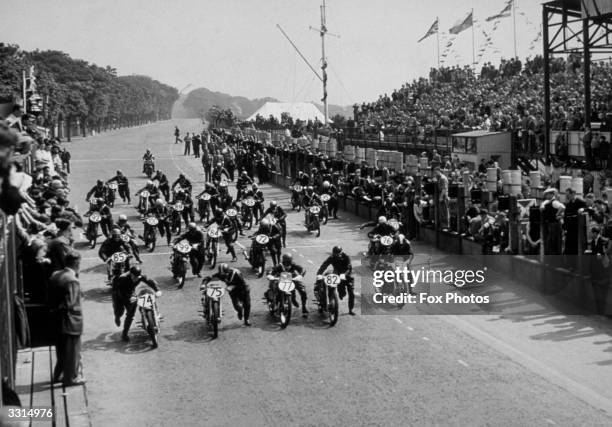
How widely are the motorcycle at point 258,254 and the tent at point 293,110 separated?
68.8 metres

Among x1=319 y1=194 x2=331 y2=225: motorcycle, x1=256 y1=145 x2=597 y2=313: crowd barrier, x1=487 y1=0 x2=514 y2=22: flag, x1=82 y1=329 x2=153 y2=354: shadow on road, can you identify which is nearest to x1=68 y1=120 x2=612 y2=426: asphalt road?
x1=82 y1=329 x2=153 y2=354: shadow on road

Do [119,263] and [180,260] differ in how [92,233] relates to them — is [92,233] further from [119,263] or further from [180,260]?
[119,263]

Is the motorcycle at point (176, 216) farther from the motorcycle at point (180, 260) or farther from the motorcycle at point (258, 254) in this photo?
the motorcycle at point (180, 260)

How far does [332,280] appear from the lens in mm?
17922

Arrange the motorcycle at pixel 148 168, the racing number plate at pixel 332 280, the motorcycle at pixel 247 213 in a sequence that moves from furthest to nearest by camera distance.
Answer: the motorcycle at pixel 148 168, the motorcycle at pixel 247 213, the racing number plate at pixel 332 280

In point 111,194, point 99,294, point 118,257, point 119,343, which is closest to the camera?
point 119,343

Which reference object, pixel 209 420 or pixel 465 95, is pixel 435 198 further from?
pixel 465 95

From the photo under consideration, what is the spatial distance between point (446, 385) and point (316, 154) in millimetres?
29447

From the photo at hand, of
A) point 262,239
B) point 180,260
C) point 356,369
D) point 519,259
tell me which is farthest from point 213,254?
point 356,369

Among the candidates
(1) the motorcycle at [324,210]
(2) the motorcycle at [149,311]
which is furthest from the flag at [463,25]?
(2) the motorcycle at [149,311]

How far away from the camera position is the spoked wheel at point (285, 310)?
1784 centimetres

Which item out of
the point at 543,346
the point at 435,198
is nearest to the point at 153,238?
the point at 435,198

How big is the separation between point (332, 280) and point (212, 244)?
286 inches

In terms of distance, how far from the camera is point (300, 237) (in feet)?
97.3
